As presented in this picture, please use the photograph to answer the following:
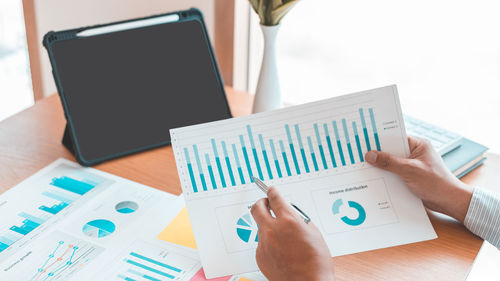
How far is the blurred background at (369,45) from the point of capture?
5.16 feet

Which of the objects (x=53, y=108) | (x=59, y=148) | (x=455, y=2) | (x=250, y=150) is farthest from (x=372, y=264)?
(x=455, y=2)

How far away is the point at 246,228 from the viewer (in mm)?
816

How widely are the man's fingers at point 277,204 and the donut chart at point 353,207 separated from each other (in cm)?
14

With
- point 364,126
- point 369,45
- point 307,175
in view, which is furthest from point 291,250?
point 369,45

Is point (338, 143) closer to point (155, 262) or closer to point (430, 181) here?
point (430, 181)

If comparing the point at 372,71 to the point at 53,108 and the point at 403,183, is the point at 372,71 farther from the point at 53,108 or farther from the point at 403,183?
the point at 53,108

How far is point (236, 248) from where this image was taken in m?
0.80

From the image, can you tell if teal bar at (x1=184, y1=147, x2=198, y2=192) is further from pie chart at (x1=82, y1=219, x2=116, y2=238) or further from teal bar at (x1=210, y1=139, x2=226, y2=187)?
pie chart at (x1=82, y1=219, x2=116, y2=238)

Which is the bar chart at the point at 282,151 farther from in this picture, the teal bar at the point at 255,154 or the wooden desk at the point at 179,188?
the wooden desk at the point at 179,188

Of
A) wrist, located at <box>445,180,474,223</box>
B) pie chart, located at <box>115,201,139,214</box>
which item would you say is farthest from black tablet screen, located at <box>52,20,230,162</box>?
wrist, located at <box>445,180,474,223</box>

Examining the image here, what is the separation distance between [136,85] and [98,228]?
0.35m

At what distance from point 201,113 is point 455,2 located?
3.08ft

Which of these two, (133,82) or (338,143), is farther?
(133,82)

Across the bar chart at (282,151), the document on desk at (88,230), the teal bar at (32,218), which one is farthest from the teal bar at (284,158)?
the teal bar at (32,218)
